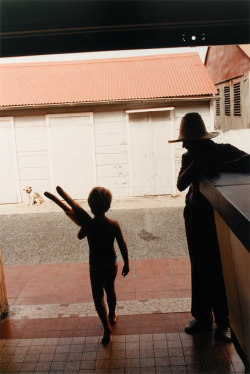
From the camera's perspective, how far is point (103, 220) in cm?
330

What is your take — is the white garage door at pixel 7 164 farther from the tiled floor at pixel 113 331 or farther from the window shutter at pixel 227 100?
the window shutter at pixel 227 100

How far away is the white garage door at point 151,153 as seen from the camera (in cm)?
1037

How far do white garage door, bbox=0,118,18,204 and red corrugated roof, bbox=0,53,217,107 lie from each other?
68 cm

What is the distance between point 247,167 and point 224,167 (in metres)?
0.17

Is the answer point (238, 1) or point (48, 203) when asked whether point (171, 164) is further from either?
point (238, 1)

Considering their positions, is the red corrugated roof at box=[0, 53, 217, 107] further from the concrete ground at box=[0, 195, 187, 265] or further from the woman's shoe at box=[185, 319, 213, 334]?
the woman's shoe at box=[185, 319, 213, 334]

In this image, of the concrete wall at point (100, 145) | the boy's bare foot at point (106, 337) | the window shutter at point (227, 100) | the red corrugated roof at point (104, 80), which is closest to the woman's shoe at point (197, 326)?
the boy's bare foot at point (106, 337)

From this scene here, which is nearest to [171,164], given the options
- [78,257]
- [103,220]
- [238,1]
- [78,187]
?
[78,187]

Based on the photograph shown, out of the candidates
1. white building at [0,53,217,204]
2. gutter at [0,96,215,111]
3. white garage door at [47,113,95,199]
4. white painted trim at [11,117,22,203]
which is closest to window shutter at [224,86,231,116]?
white building at [0,53,217,204]

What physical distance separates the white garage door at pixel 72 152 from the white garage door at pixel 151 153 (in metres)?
1.21

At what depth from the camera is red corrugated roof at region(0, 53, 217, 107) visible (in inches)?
408

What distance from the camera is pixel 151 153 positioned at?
10477mm

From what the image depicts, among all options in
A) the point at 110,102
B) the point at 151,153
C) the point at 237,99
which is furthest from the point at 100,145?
the point at 237,99

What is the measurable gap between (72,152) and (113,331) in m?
7.41
